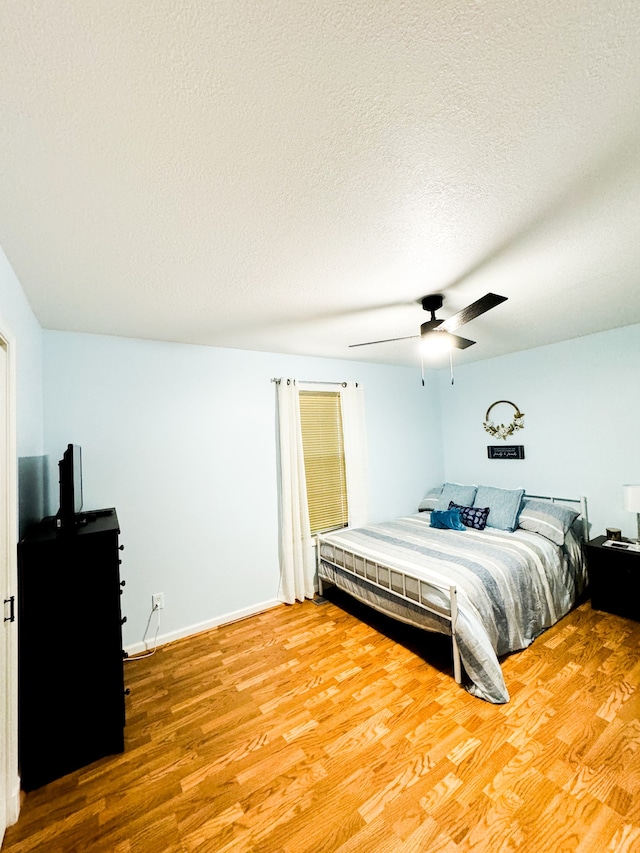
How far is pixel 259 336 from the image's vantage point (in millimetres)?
3057

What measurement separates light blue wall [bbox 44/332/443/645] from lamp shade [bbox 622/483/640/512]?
10.1 feet

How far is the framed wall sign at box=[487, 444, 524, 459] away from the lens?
13.5ft

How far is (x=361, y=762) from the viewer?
175 cm

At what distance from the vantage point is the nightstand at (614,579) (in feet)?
9.59

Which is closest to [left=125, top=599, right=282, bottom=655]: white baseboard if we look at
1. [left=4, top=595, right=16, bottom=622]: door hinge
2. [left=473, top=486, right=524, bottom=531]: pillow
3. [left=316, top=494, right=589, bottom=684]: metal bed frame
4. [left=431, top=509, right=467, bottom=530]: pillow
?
[left=316, top=494, right=589, bottom=684]: metal bed frame

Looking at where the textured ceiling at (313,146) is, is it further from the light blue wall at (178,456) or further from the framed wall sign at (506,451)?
the framed wall sign at (506,451)

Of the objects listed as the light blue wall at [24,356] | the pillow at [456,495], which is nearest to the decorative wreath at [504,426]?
the pillow at [456,495]

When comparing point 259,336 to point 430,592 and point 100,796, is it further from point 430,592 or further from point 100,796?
point 100,796

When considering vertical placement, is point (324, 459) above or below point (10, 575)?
above

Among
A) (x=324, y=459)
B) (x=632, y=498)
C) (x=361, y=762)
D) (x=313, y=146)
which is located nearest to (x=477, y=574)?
(x=361, y=762)

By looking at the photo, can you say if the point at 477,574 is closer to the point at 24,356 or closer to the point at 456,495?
the point at 456,495

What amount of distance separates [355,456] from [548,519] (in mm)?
2003

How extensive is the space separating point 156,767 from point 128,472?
6.20 ft

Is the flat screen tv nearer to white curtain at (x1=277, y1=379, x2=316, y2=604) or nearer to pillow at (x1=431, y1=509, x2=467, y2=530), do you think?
white curtain at (x1=277, y1=379, x2=316, y2=604)
